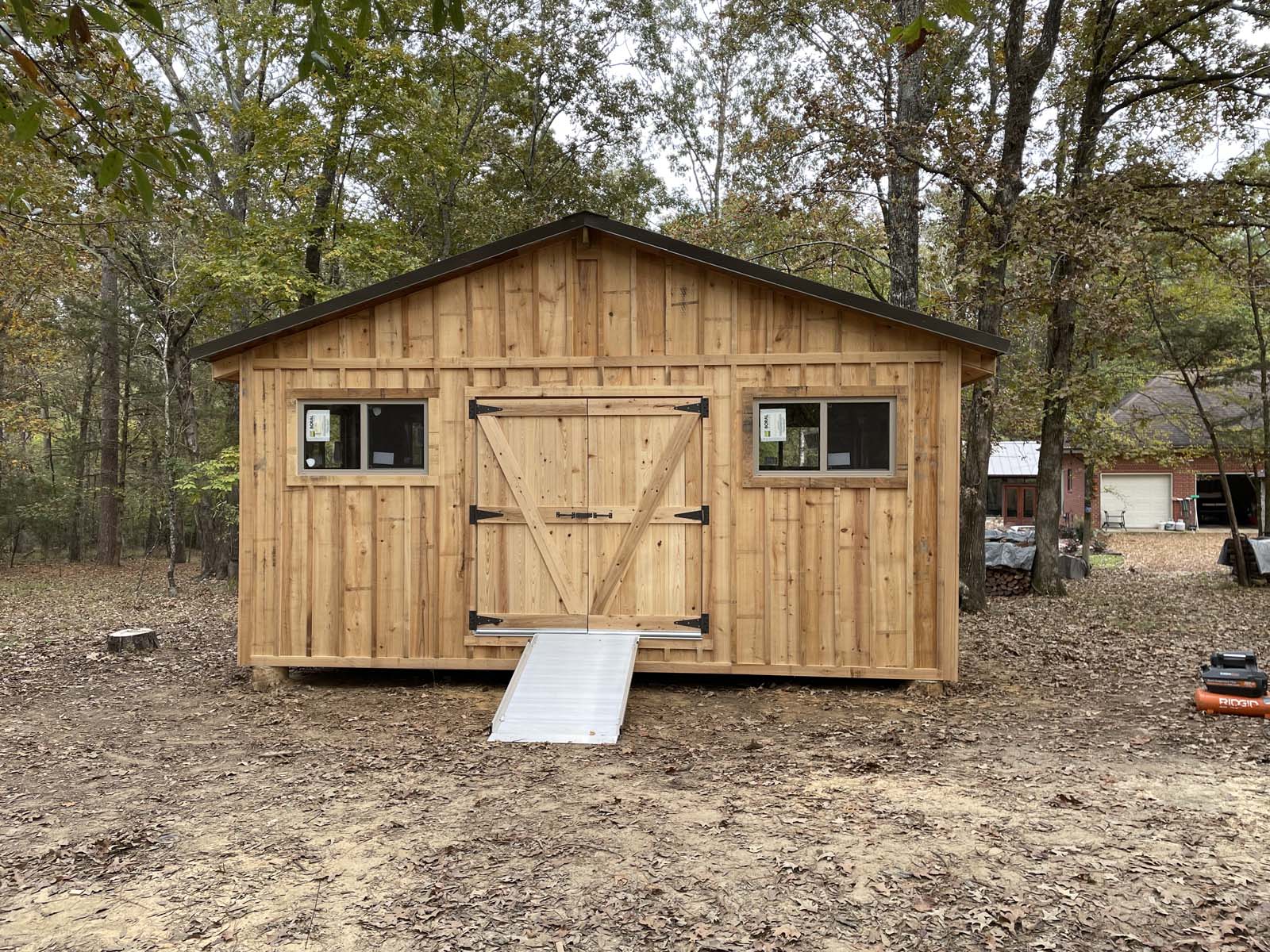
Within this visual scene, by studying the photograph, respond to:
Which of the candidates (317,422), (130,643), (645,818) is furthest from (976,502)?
(130,643)

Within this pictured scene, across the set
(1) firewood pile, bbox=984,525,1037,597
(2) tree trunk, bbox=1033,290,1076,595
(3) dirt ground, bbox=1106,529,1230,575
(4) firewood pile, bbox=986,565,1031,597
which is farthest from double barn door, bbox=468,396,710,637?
(3) dirt ground, bbox=1106,529,1230,575

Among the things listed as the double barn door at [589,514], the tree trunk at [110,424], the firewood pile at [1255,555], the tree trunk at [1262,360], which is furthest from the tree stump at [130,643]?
the firewood pile at [1255,555]

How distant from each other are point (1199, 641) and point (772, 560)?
218 inches

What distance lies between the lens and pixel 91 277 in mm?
16156

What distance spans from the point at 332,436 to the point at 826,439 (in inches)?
161

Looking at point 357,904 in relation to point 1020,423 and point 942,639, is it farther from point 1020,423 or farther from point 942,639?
point 1020,423

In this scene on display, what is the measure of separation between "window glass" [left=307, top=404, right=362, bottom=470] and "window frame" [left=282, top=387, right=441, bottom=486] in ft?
0.13

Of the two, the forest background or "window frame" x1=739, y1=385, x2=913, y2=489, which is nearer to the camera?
"window frame" x1=739, y1=385, x2=913, y2=489

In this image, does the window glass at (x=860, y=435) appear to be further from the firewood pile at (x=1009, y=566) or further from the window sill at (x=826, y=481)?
the firewood pile at (x=1009, y=566)

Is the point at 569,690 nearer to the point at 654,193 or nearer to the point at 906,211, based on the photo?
the point at 906,211

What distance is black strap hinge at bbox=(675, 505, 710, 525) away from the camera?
23.0 feet

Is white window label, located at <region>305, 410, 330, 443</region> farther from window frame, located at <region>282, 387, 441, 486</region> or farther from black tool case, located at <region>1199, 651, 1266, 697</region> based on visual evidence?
black tool case, located at <region>1199, 651, 1266, 697</region>

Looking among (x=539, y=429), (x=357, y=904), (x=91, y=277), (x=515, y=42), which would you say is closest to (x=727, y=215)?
(x=515, y=42)

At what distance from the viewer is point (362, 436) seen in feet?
23.8
